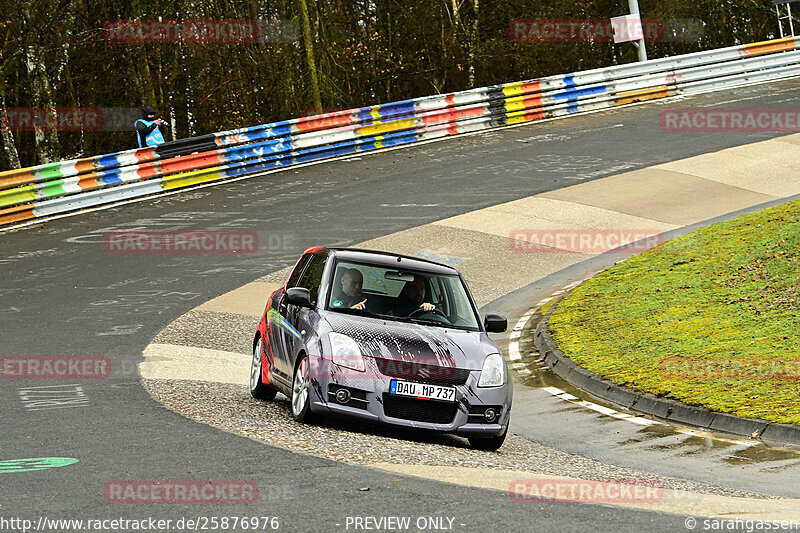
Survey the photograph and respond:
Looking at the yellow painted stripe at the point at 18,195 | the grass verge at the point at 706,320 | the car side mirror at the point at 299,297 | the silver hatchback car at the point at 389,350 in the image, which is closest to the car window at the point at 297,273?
the silver hatchback car at the point at 389,350

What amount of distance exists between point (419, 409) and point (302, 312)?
1634mm

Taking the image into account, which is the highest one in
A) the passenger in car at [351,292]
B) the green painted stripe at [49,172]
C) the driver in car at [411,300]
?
the green painted stripe at [49,172]

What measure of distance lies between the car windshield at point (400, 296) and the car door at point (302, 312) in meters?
0.23

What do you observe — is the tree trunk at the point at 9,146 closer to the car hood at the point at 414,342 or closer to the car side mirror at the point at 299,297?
the car side mirror at the point at 299,297

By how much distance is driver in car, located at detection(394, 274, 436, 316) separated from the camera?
32.4ft

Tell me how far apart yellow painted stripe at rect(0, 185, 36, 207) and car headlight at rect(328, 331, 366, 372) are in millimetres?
14372

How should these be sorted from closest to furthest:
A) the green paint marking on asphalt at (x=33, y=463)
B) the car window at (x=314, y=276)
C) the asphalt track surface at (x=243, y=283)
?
the asphalt track surface at (x=243, y=283) → the green paint marking on asphalt at (x=33, y=463) → the car window at (x=314, y=276)

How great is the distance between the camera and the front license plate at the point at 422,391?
882cm

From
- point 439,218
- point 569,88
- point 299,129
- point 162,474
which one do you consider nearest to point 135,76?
point 299,129

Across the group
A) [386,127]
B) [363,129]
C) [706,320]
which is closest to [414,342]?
[706,320]

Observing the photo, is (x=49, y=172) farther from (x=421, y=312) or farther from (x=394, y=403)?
(x=394, y=403)

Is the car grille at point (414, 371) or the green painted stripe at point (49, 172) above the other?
the green painted stripe at point (49, 172)

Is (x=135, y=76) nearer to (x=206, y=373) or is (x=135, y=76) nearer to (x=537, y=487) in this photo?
(x=206, y=373)

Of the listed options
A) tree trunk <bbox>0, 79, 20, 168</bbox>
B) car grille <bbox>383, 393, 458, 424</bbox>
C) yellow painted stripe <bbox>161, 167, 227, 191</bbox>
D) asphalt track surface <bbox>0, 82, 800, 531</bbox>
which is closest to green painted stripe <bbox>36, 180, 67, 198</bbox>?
asphalt track surface <bbox>0, 82, 800, 531</bbox>
